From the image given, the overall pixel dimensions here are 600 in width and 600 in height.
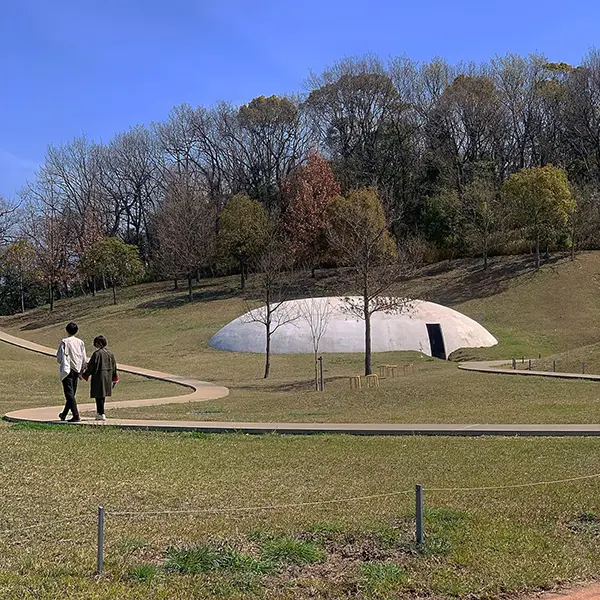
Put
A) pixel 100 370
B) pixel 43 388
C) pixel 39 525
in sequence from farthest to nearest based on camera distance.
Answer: pixel 43 388 < pixel 100 370 < pixel 39 525

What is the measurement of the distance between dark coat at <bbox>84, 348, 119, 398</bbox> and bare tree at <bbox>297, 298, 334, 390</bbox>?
884 inches

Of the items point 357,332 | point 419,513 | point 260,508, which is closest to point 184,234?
point 357,332

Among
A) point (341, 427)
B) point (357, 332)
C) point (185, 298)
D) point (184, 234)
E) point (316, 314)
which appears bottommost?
point (341, 427)

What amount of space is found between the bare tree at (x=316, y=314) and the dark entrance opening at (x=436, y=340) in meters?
4.90

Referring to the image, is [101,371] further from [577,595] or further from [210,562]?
[577,595]

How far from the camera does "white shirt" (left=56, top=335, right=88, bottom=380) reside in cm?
1202

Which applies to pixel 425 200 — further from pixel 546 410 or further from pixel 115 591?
pixel 115 591

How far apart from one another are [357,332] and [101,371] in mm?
23643

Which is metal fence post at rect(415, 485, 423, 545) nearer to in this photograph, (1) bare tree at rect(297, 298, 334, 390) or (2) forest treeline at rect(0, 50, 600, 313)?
(1) bare tree at rect(297, 298, 334, 390)

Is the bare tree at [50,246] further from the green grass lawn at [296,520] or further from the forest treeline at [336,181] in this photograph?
the green grass lawn at [296,520]

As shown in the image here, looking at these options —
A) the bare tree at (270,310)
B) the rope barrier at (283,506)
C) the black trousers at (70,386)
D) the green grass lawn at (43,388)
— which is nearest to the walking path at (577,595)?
the rope barrier at (283,506)

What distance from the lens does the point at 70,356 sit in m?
12.1

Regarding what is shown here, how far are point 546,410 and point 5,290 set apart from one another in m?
60.3

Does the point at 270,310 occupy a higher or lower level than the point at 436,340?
higher
